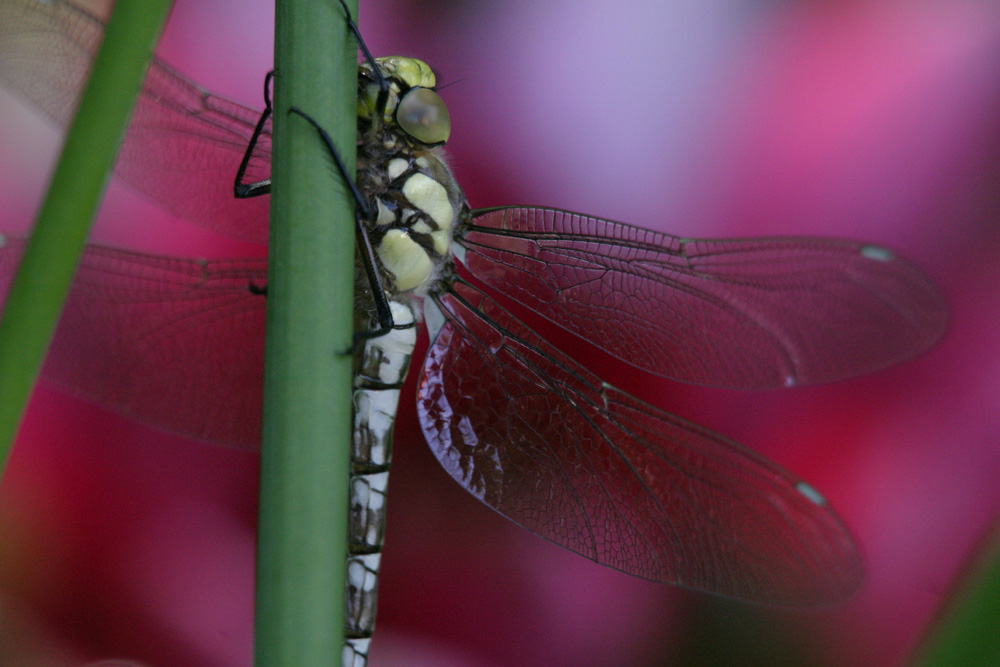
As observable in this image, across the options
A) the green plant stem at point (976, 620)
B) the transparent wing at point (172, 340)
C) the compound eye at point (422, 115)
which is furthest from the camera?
the transparent wing at point (172, 340)

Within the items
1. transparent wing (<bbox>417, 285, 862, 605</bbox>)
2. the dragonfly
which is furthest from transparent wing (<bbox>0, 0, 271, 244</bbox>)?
transparent wing (<bbox>417, 285, 862, 605</bbox>)

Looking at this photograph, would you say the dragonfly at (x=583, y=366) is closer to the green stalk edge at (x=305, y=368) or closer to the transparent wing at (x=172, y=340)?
the transparent wing at (x=172, y=340)

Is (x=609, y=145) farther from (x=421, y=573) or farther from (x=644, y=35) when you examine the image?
(x=421, y=573)

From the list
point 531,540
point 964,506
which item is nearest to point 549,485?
point 531,540

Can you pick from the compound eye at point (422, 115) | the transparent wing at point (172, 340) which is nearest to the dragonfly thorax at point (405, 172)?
the compound eye at point (422, 115)

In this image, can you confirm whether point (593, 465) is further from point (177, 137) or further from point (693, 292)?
point (177, 137)

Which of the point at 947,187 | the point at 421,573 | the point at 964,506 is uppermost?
the point at 947,187
